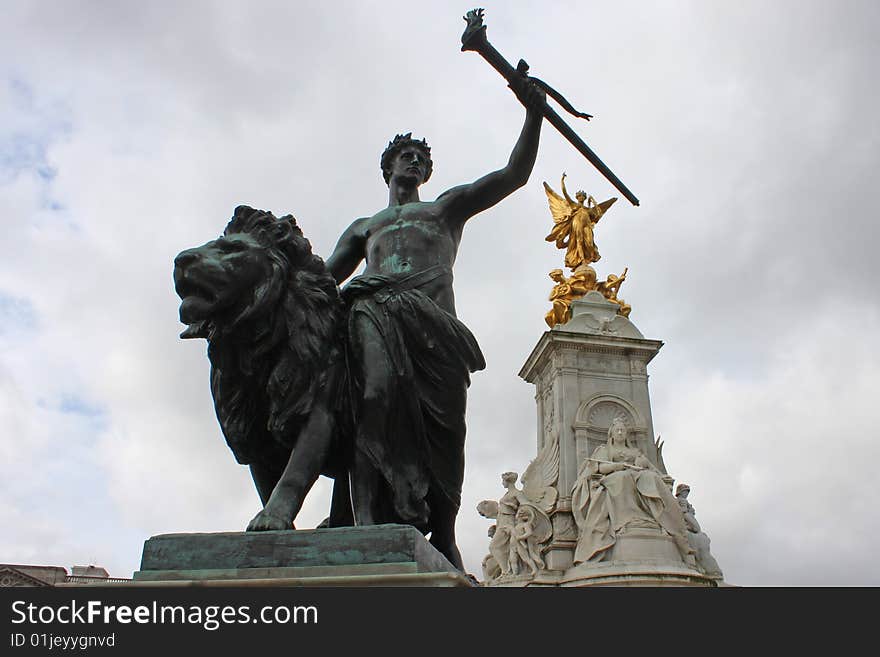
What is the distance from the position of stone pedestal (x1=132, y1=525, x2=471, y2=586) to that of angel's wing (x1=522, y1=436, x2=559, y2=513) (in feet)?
48.5

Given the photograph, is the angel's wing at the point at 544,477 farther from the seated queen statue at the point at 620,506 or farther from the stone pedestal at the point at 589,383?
the seated queen statue at the point at 620,506

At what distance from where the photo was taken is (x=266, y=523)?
11.2 feet

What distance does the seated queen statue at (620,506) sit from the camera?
15.8 meters

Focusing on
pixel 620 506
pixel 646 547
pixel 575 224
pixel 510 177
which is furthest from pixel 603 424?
pixel 510 177

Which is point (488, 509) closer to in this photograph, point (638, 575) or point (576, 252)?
point (638, 575)

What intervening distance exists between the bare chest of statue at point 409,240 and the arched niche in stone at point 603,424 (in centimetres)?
1408

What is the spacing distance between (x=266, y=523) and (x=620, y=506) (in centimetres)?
1348

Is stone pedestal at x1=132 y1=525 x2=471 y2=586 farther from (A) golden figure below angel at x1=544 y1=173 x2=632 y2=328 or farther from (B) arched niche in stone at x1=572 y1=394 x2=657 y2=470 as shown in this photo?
(A) golden figure below angel at x1=544 y1=173 x2=632 y2=328

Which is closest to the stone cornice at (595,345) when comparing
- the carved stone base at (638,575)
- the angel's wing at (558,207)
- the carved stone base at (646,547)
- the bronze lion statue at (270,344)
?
the angel's wing at (558,207)

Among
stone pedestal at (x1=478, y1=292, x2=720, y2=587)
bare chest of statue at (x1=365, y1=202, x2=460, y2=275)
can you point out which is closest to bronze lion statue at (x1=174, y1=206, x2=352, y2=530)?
bare chest of statue at (x1=365, y1=202, x2=460, y2=275)

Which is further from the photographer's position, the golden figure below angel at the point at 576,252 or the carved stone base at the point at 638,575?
the golden figure below angel at the point at 576,252
